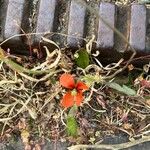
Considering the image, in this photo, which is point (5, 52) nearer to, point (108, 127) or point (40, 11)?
point (40, 11)

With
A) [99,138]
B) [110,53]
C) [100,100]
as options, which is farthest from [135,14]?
[99,138]

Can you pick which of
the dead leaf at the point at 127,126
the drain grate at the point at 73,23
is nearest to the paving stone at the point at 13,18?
the drain grate at the point at 73,23

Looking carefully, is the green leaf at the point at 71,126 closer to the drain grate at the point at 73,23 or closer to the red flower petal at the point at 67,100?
the red flower petal at the point at 67,100

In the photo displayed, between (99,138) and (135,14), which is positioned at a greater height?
(135,14)

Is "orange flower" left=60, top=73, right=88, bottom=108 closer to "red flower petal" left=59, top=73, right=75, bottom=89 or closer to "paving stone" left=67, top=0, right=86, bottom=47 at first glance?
"red flower petal" left=59, top=73, right=75, bottom=89

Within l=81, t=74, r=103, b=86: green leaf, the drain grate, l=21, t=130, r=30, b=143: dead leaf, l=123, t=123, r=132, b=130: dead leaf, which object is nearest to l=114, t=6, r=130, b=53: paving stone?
the drain grate
